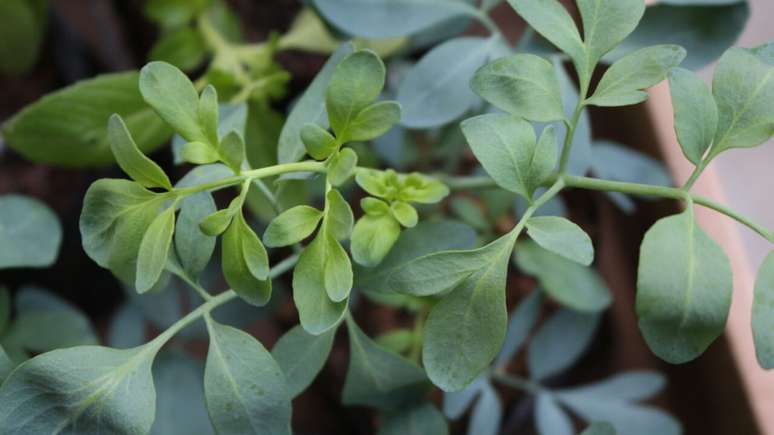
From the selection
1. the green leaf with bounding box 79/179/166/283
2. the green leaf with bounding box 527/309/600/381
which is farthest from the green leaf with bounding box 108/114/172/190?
the green leaf with bounding box 527/309/600/381

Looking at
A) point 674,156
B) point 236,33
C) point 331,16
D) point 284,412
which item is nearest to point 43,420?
point 284,412

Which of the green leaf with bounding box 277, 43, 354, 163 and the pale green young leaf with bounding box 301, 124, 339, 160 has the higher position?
the pale green young leaf with bounding box 301, 124, 339, 160

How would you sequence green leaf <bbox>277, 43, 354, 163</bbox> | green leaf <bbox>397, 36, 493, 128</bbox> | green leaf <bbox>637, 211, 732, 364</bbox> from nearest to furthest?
green leaf <bbox>637, 211, 732, 364</bbox>
green leaf <bbox>277, 43, 354, 163</bbox>
green leaf <bbox>397, 36, 493, 128</bbox>

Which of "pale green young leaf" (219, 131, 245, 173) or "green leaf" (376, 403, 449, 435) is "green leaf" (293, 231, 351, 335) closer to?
"pale green young leaf" (219, 131, 245, 173)

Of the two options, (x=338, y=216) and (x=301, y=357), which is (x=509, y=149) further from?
(x=301, y=357)

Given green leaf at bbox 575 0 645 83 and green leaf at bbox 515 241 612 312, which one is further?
green leaf at bbox 515 241 612 312

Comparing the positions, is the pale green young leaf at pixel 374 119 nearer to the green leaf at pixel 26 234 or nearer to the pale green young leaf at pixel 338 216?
the pale green young leaf at pixel 338 216

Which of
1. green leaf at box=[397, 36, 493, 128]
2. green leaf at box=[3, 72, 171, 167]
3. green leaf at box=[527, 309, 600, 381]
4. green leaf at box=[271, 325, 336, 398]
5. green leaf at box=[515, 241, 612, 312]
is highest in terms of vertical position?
green leaf at box=[397, 36, 493, 128]

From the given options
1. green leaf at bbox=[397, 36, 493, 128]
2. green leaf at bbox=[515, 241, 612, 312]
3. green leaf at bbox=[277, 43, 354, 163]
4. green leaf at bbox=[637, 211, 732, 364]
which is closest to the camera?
green leaf at bbox=[637, 211, 732, 364]

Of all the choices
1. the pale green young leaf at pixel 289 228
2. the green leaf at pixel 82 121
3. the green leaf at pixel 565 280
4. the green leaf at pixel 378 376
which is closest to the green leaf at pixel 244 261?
the pale green young leaf at pixel 289 228
